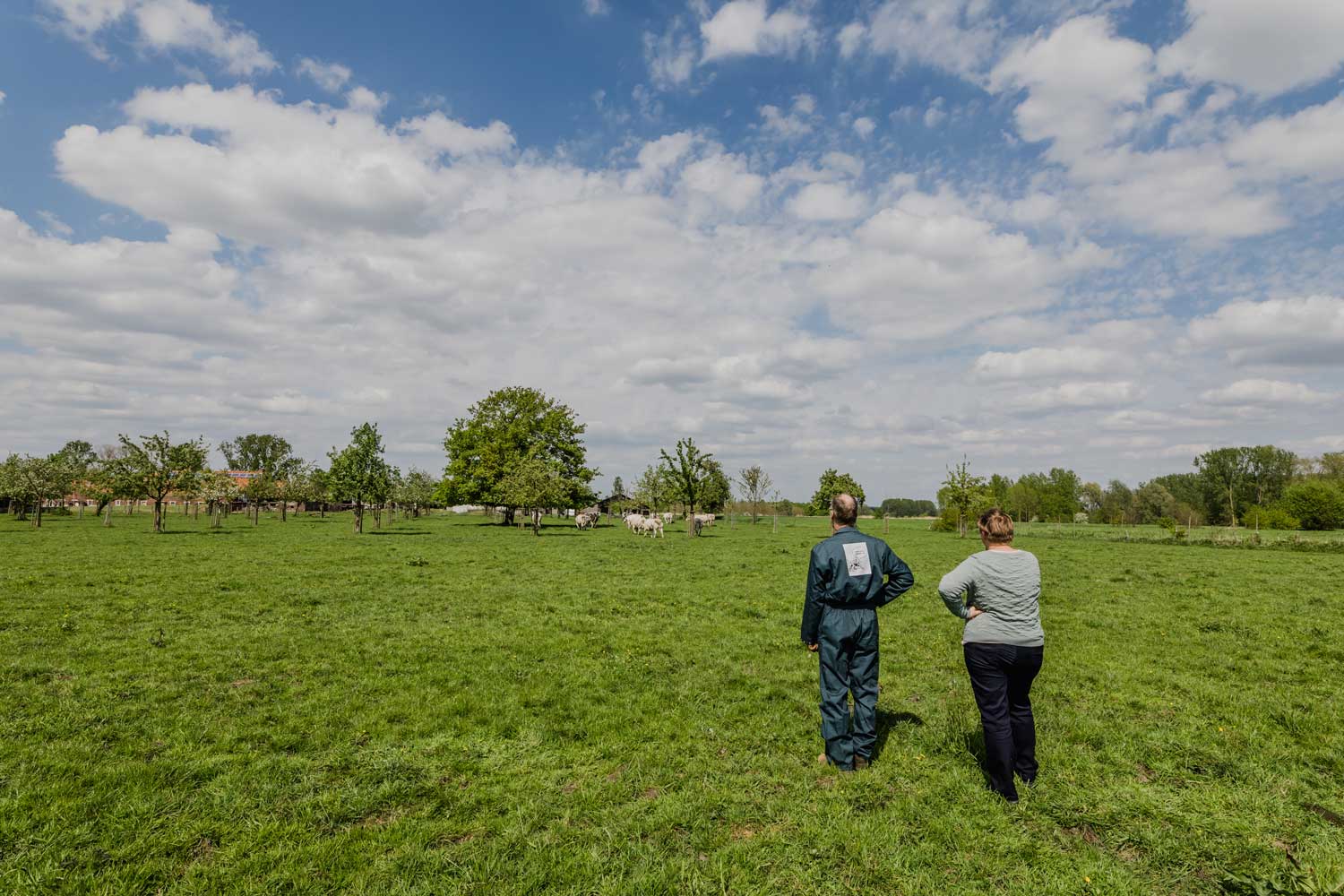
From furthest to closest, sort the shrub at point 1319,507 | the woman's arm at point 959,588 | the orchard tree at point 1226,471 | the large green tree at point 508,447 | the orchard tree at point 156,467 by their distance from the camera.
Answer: the orchard tree at point 1226,471 < the shrub at point 1319,507 < the large green tree at point 508,447 < the orchard tree at point 156,467 < the woman's arm at point 959,588

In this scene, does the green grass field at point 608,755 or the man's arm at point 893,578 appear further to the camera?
the man's arm at point 893,578

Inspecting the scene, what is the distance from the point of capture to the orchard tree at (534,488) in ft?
156

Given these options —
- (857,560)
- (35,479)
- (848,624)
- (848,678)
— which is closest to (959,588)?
(857,560)

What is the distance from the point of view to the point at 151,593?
601 inches

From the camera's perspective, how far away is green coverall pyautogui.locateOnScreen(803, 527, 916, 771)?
6191mm

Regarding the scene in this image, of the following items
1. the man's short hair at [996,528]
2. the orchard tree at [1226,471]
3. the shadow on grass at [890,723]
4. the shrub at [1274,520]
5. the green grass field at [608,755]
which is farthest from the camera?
the orchard tree at [1226,471]

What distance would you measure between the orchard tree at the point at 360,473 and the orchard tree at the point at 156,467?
8.91 m

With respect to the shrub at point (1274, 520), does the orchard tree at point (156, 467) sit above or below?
above

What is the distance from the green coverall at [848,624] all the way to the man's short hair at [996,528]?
821 millimetres

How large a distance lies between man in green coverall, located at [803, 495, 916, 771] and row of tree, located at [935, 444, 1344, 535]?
53.9m

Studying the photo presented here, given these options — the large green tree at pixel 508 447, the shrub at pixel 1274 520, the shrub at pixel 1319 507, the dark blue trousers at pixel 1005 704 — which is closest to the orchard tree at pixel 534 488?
the large green tree at pixel 508 447

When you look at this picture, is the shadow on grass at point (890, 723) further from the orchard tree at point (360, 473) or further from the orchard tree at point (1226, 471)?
the orchard tree at point (1226, 471)

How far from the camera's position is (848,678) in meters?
6.41

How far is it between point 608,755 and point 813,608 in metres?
2.86
